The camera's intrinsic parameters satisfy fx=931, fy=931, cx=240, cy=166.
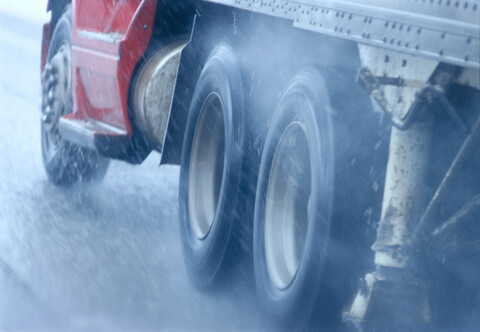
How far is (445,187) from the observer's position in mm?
3141

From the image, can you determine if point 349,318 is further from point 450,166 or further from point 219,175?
point 219,175

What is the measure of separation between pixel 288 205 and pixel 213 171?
119cm

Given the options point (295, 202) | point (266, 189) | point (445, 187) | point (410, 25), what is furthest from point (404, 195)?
point (266, 189)

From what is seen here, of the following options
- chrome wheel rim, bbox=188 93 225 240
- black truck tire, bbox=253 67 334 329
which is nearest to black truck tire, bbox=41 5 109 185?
chrome wheel rim, bbox=188 93 225 240

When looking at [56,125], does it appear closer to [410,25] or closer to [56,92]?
[56,92]

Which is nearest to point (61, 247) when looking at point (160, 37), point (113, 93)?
point (113, 93)

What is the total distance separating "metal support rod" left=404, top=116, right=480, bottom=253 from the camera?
3.05 metres

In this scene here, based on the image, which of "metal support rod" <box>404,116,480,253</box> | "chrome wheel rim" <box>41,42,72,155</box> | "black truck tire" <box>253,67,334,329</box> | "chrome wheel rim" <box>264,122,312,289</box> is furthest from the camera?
"chrome wheel rim" <box>41,42,72,155</box>

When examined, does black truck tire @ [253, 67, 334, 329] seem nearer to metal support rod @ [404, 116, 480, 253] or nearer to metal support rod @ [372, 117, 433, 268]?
metal support rod @ [372, 117, 433, 268]

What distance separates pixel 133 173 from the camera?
340 inches

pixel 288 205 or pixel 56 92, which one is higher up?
pixel 288 205

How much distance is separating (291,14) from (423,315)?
1447mm

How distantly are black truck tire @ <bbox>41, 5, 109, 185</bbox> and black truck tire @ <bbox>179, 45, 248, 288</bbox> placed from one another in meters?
2.08

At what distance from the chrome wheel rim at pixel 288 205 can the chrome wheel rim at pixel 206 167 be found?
3.31 feet
